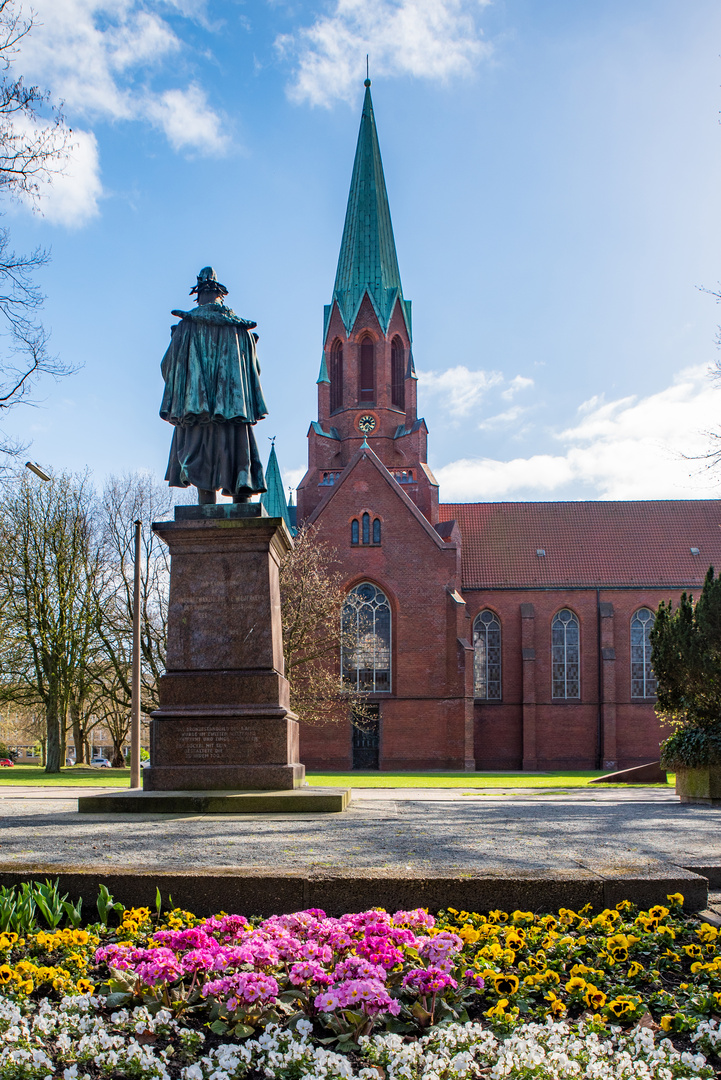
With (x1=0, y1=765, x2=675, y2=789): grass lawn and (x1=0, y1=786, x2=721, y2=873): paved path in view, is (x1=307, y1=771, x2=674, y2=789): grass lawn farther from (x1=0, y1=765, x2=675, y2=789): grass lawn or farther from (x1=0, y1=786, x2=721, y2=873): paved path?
(x1=0, y1=786, x2=721, y2=873): paved path

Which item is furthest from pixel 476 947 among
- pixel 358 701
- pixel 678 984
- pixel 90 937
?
pixel 358 701

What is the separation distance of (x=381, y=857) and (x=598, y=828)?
3268 mm

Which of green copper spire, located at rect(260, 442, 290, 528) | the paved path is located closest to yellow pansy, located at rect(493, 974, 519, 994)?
the paved path

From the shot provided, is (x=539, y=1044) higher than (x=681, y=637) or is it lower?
lower

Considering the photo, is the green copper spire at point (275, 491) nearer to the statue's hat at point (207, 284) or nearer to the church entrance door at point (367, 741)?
the church entrance door at point (367, 741)

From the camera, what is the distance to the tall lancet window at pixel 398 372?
49156 millimetres

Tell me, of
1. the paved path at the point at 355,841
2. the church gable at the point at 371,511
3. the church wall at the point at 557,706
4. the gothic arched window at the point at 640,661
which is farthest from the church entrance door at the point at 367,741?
the paved path at the point at 355,841

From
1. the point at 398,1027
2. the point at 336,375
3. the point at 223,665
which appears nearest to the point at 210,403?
the point at 223,665

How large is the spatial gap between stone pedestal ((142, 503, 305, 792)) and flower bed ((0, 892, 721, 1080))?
176 inches

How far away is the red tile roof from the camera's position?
43625mm

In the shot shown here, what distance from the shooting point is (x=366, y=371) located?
1937 inches

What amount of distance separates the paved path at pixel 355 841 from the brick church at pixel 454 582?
28900 mm

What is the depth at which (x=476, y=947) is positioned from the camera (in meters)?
3.98

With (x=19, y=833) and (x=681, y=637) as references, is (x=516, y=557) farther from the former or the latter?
(x=19, y=833)
